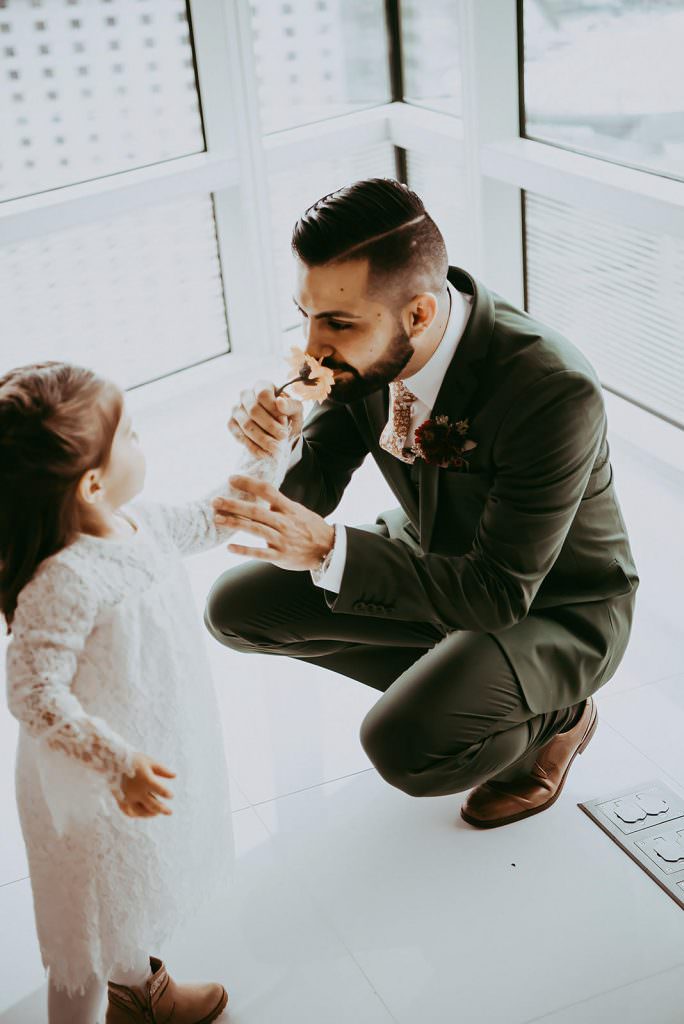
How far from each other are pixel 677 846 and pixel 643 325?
5.94 feet

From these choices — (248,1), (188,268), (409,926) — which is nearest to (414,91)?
(248,1)

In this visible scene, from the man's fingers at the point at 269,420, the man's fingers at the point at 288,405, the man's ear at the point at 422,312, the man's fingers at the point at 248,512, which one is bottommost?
the man's fingers at the point at 248,512

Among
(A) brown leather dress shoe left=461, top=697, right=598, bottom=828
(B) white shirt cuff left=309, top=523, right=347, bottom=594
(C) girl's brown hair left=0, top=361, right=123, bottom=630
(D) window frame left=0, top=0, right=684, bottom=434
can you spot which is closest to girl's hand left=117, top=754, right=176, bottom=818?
(C) girl's brown hair left=0, top=361, right=123, bottom=630

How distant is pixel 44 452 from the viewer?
1526mm

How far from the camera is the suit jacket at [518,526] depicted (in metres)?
1.92

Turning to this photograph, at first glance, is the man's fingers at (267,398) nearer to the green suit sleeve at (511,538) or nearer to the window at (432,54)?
the green suit sleeve at (511,538)

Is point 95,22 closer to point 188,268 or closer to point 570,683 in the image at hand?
point 188,268

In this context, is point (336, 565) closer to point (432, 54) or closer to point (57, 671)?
point (57, 671)

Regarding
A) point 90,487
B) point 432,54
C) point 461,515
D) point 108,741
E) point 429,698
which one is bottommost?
point 429,698

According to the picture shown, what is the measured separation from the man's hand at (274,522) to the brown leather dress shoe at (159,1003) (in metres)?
0.64

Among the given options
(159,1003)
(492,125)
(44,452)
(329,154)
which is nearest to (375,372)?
(44,452)

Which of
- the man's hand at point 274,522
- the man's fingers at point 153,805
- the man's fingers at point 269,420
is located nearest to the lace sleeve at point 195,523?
the man's hand at point 274,522

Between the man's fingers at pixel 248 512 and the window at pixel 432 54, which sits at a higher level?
the window at pixel 432 54

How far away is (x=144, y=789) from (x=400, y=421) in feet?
2.86
